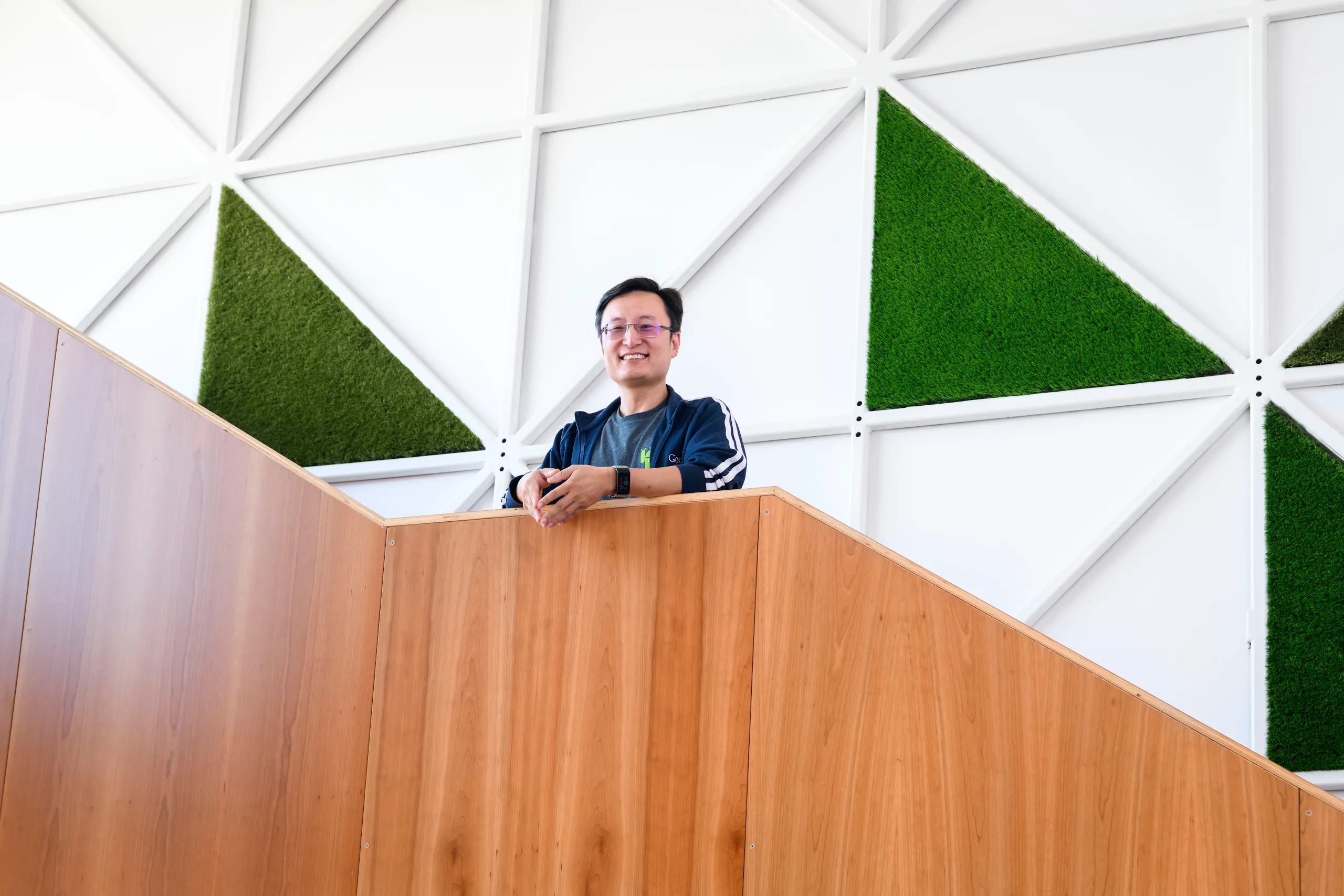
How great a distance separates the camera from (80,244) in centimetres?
514

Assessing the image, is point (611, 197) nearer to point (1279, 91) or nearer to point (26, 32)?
point (1279, 91)

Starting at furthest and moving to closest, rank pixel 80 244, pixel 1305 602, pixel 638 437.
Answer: pixel 80 244, pixel 1305 602, pixel 638 437

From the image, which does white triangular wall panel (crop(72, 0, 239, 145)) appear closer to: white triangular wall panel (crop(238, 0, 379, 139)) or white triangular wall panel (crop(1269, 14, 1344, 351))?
white triangular wall panel (crop(238, 0, 379, 139))

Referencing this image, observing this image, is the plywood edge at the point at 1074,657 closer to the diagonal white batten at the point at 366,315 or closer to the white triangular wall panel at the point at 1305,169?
the white triangular wall panel at the point at 1305,169

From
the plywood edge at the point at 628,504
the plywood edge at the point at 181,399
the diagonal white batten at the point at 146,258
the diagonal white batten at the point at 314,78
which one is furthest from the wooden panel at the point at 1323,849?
the diagonal white batten at the point at 146,258

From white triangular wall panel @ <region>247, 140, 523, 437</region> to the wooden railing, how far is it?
1.75 metres

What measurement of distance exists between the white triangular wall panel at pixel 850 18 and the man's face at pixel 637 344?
4.89 ft

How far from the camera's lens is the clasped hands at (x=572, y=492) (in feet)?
8.35

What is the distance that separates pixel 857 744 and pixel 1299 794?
0.70 m

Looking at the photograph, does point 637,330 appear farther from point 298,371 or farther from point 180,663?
point 298,371

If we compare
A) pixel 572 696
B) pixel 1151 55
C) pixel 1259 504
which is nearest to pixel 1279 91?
pixel 1151 55

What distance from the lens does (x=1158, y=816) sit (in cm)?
217

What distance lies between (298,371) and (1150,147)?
2877 mm

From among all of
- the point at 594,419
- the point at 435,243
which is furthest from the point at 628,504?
the point at 435,243
